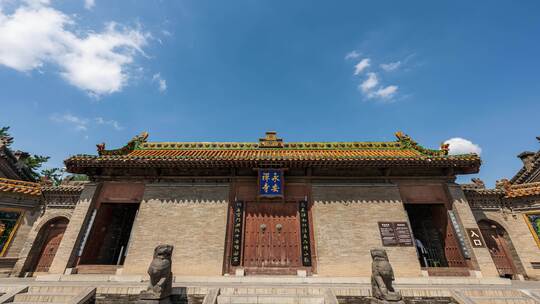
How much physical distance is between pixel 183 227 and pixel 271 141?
6.05m

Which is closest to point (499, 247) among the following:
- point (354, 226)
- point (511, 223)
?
point (511, 223)

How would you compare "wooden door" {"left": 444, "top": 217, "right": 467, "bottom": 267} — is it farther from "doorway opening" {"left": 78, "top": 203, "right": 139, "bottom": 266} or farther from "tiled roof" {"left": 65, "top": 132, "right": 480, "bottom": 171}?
"doorway opening" {"left": 78, "top": 203, "right": 139, "bottom": 266}

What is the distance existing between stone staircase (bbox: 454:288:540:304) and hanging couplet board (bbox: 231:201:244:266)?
22.0 ft

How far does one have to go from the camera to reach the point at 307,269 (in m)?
7.90

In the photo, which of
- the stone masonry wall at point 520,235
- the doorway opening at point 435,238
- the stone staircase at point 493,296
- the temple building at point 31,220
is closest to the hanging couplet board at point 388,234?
the doorway opening at point 435,238

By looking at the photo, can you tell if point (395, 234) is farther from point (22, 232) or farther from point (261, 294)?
point (22, 232)

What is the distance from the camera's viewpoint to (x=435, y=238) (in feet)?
31.8

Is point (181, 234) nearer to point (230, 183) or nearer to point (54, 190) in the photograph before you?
point (230, 183)

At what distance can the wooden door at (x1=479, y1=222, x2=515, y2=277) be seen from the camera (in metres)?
9.74

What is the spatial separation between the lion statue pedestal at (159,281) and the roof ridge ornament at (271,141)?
697 cm

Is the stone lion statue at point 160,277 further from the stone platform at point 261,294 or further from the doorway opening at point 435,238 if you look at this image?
the doorway opening at point 435,238

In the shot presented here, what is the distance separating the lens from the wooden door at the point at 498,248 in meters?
9.74

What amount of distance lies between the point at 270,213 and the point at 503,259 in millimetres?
10891

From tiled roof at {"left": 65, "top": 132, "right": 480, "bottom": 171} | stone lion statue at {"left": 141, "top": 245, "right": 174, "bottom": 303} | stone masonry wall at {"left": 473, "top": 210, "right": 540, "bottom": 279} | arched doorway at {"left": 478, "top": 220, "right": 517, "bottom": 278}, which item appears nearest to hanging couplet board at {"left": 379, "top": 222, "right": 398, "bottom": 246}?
tiled roof at {"left": 65, "top": 132, "right": 480, "bottom": 171}
